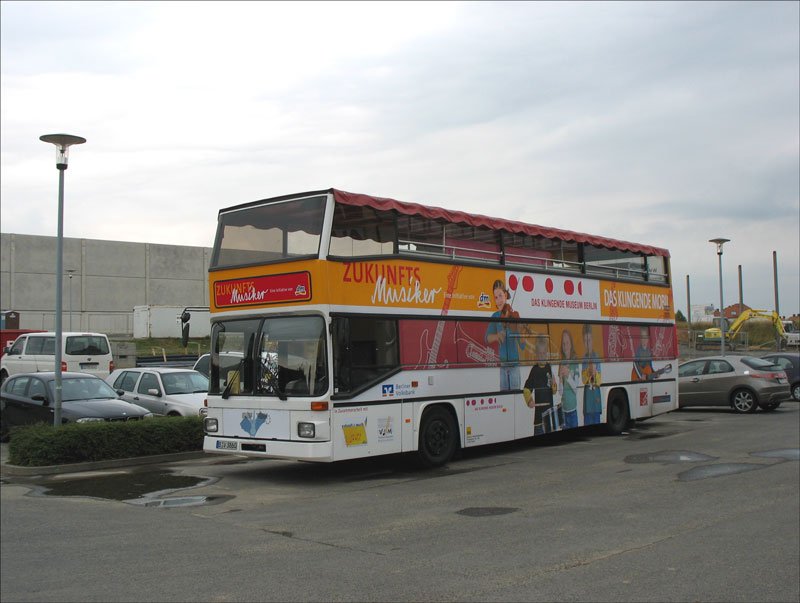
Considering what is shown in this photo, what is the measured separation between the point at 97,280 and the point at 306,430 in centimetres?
6240

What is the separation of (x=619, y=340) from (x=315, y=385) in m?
8.92

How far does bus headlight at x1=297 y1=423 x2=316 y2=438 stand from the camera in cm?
1142

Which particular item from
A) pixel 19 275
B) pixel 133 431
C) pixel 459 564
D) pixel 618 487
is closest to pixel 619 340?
pixel 618 487

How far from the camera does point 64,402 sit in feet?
52.0

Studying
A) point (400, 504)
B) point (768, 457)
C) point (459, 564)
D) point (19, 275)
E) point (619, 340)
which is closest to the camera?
point (459, 564)

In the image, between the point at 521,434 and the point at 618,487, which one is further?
the point at 521,434

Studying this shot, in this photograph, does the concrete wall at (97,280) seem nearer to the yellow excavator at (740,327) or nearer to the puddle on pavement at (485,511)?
the yellow excavator at (740,327)

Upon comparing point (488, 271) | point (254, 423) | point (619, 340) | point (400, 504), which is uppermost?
point (488, 271)

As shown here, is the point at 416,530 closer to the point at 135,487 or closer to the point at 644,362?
the point at 135,487

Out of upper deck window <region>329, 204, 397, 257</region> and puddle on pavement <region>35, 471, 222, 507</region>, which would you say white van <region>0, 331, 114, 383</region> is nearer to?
puddle on pavement <region>35, 471, 222, 507</region>

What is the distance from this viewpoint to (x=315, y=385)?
456 inches

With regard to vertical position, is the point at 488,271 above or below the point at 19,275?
below

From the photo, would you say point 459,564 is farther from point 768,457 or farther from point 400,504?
point 768,457

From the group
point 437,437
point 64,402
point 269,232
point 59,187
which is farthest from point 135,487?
point 59,187
